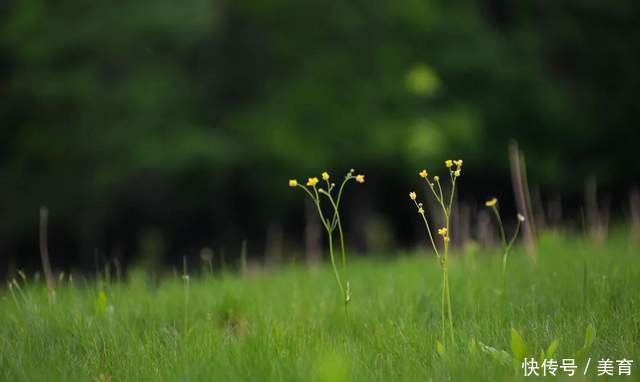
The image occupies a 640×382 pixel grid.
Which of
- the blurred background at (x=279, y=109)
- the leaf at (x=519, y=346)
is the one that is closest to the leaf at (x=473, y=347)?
the leaf at (x=519, y=346)

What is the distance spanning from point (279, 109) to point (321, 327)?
383 inches

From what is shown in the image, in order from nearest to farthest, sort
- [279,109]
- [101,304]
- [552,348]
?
1. [552,348]
2. [101,304]
3. [279,109]

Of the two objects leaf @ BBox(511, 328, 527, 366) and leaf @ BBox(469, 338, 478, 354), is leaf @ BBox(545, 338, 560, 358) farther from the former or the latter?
leaf @ BBox(469, 338, 478, 354)

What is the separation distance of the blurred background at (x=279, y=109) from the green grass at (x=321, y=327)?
663 cm

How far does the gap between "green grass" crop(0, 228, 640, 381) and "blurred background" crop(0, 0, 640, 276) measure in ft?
21.7

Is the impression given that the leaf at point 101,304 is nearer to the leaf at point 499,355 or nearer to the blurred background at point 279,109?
the leaf at point 499,355

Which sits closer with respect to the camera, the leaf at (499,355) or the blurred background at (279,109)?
the leaf at (499,355)

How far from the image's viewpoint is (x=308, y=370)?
2.25 m

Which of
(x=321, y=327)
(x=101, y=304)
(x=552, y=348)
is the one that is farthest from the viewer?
(x=101, y=304)

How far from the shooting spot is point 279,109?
12398 mm

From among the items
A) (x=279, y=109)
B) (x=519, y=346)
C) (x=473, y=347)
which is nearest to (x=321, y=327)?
(x=473, y=347)

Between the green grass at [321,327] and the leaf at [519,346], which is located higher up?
the leaf at [519,346]

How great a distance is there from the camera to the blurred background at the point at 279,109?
11000 mm

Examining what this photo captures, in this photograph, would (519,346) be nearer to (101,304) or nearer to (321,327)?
(321,327)
